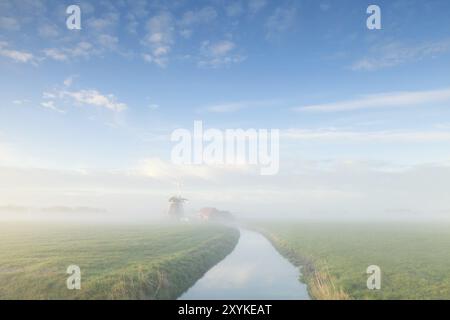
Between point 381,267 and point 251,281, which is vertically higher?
point 381,267

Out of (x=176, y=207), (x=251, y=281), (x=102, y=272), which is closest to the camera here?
(x=102, y=272)

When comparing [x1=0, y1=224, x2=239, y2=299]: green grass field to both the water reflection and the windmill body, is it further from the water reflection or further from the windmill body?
the windmill body

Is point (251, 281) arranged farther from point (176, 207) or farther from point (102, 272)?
point (176, 207)

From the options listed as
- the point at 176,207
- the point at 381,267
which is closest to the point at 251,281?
the point at 381,267

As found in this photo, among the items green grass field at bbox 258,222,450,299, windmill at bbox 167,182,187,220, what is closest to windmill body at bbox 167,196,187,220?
windmill at bbox 167,182,187,220

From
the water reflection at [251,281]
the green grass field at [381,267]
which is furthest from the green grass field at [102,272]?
the green grass field at [381,267]

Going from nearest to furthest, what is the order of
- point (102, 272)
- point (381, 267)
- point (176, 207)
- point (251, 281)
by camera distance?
point (102, 272) → point (251, 281) → point (381, 267) → point (176, 207)

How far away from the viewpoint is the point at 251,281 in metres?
32.6

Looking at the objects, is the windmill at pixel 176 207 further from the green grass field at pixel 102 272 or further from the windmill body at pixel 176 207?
the green grass field at pixel 102 272

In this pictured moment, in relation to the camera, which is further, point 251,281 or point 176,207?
point 176,207

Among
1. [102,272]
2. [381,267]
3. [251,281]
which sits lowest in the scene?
[251,281]

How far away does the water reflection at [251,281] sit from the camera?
28.0 metres
